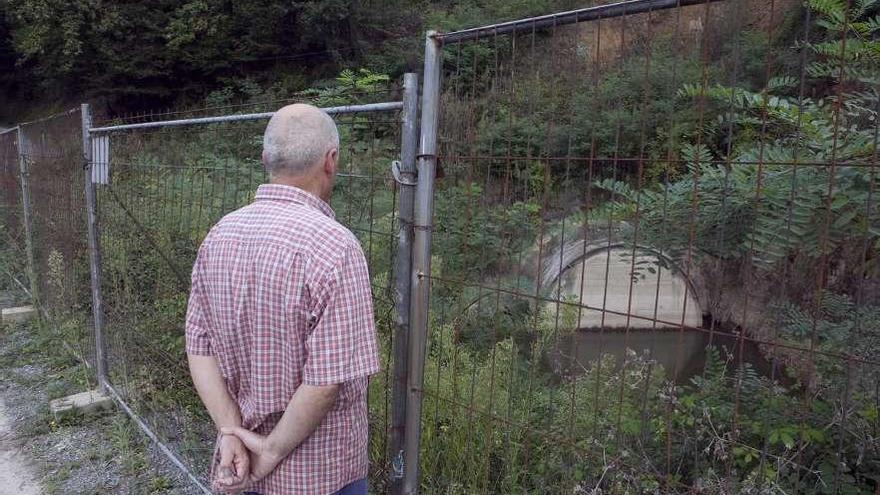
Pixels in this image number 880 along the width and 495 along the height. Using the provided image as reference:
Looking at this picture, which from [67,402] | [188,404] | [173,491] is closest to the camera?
[173,491]

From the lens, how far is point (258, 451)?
190 cm

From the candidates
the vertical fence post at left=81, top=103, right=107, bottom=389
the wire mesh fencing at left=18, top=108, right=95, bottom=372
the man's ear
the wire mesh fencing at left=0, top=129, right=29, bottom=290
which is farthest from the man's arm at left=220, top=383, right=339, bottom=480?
the wire mesh fencing at left=0, top=129, right=29, bottom=290

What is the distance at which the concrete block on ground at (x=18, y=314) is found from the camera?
670 centimetres

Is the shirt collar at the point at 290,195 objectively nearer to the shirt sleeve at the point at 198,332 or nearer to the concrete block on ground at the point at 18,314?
the shirt sleeve at the point at 198,332

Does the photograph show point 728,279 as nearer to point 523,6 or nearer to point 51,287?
point 51,287

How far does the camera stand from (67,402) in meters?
4.70

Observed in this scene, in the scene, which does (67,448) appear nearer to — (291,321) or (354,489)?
(354,489)

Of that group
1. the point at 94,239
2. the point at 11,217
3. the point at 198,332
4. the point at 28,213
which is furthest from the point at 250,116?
the point at 11,217

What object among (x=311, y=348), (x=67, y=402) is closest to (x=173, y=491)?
(x=67, y=402)

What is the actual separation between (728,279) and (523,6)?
15887 mm

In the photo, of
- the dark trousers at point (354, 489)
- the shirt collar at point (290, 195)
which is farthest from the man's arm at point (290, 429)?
the shirt collar at point (290, 195)

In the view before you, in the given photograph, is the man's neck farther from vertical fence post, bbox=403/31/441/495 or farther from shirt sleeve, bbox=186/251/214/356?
vertical fence post, bbox=403/31/441/495

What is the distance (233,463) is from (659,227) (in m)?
1.56

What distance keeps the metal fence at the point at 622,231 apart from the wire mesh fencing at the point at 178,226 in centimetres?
3
